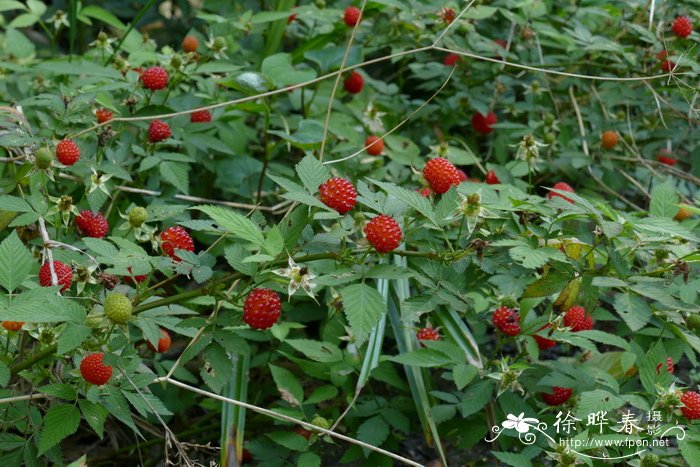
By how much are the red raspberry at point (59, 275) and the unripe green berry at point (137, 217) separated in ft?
0.43

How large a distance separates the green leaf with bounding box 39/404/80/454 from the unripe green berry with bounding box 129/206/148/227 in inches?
12.7

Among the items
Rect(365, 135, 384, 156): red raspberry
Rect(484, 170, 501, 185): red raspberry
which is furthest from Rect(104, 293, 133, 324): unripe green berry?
Rect(484, 170, 501, 185): red raspberry

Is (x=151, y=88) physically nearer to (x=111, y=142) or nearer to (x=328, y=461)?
(x=111, y=142)

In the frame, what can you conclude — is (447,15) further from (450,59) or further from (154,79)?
(154,79)

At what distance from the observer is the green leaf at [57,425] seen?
1.27 m

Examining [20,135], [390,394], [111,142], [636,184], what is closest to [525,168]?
[636,184]

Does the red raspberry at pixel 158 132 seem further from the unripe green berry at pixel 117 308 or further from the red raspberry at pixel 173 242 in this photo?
the unripe green berry at pixel 117 308

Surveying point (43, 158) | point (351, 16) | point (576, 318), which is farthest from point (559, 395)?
point (351, 16)

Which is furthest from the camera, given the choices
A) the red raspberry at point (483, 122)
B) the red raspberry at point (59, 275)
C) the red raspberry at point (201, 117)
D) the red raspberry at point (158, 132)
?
the red raspberry at point (483, 122)

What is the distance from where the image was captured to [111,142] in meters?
1.86

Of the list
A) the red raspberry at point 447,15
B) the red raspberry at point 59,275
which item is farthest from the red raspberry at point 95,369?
the red raspberry at point 447,15

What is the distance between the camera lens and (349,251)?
4.17 feet

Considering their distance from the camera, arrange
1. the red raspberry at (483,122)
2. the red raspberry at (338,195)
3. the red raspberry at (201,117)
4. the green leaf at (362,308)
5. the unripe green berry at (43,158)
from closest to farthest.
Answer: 1. the green leaf at (362,308)
2. the red raspberry at (338,195)
3. the unripe green berry at (43,158)
4. the red raspberry at (201,117)
5. the red raspberry at (483,122)

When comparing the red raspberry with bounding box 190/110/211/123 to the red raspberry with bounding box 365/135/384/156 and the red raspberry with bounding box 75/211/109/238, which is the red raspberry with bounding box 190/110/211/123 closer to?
the red raspberry with bounding box 365/135/384/156
